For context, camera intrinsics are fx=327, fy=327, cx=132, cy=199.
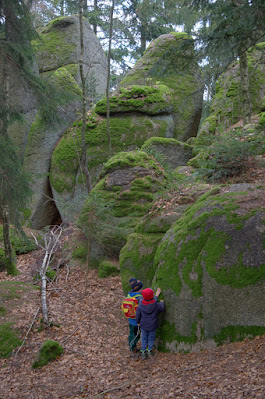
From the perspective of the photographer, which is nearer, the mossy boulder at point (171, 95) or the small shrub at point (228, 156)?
the small shrub at point (228, 156)

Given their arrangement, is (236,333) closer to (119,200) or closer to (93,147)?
(119,200)

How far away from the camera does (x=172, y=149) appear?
15.0 meters

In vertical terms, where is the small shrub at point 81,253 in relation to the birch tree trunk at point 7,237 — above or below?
below

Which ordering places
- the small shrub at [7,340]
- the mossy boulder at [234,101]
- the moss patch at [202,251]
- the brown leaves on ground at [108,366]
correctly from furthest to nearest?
the mossy boulder at [234,101]
the small shrub at [7,340]
the moss patch at [202,251]
the brown leaves on ground at [108,366]

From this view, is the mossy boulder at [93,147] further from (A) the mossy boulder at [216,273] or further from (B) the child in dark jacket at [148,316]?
(B) the child in dark jacket at [148,316]

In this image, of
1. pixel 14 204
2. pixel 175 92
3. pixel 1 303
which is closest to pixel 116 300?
pixel 1 303

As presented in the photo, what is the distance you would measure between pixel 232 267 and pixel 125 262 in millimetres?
3481

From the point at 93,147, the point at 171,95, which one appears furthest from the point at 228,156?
the point at 171,95

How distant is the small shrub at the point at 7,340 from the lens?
6.90m

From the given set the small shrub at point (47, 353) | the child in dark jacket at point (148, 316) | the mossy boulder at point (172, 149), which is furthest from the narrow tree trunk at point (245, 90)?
the small shrub at point (47, 353)

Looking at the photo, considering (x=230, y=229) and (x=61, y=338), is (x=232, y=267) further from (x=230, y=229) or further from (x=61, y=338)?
(x=61, y=338)

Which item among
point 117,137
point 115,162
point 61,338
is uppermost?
point 117,137

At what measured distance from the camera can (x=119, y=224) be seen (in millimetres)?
10688

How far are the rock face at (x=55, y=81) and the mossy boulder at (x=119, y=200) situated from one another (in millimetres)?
4873
